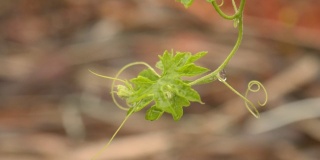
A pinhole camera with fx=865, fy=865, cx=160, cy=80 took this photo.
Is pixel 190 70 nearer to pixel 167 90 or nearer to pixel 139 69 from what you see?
pixel 167 90

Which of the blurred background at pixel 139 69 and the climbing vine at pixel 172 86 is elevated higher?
the blurred background at pixel 139 69

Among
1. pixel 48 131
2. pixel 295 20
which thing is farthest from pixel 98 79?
pixel 295 20

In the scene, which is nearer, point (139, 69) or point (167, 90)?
point (167, 90)

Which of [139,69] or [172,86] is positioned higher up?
[139,69]

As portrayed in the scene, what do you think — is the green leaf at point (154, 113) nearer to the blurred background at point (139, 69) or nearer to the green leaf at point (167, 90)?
the green leaf at point (167, 90)

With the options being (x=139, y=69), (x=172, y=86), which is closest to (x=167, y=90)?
(x=172, y=86)

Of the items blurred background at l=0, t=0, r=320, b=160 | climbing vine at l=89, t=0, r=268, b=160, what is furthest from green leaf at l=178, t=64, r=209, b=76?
blurred background at l=0, t=0, r=320, b=160

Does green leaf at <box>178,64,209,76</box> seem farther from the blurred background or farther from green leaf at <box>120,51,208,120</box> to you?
the blurred background

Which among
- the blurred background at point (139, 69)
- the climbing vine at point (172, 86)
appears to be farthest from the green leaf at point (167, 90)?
the blurred background at point (139, 69)
